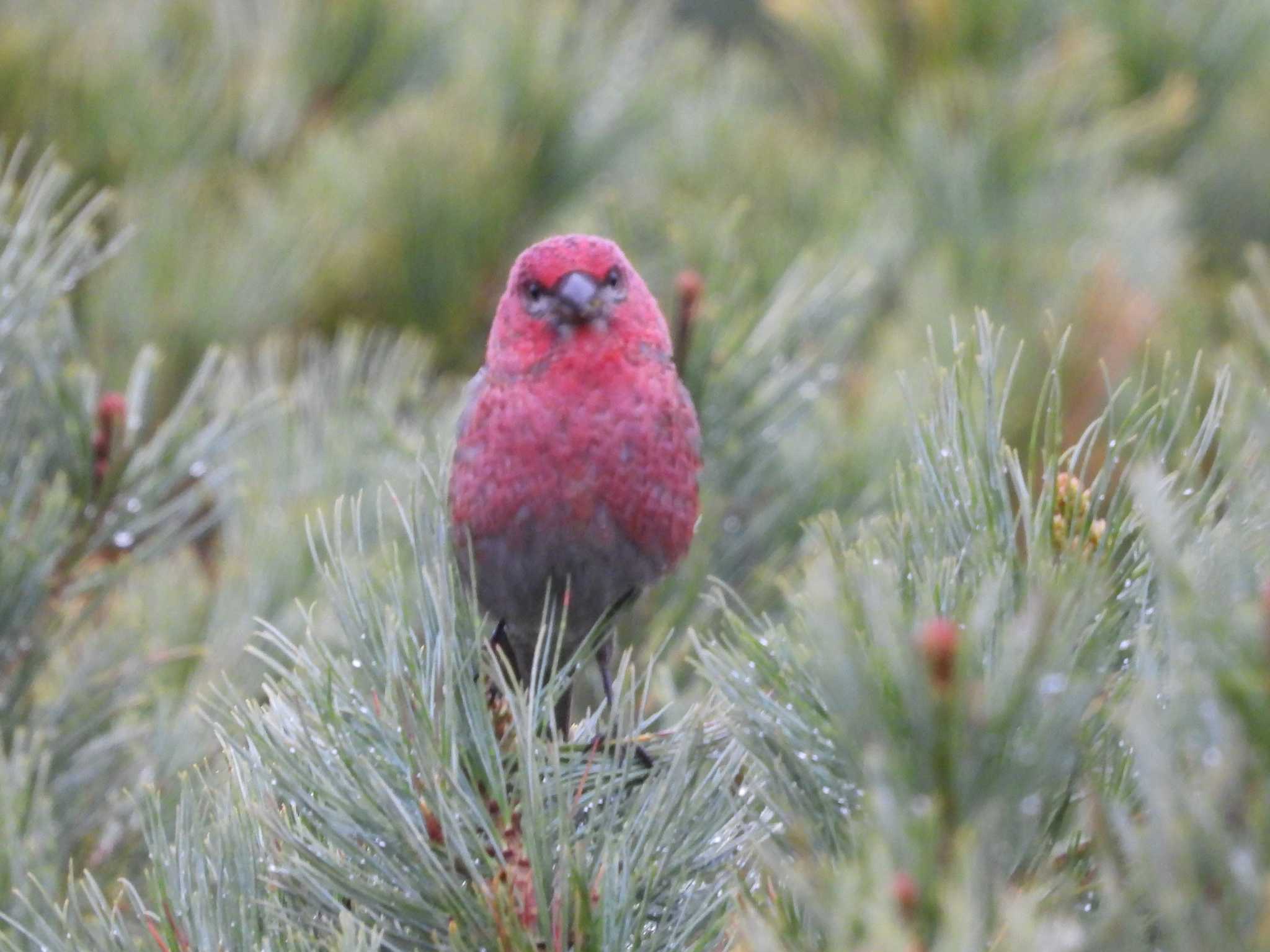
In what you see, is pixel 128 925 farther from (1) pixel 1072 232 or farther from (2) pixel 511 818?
(1) pixel 1072 232

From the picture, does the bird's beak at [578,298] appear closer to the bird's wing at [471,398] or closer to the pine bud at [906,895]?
the bird's wing at [471,398]

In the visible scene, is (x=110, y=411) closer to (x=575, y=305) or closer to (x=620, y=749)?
(x=575, y=305)

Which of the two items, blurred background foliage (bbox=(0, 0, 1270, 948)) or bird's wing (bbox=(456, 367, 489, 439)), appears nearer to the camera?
blurred background foliage (bbox=(0, 0, 1270, 948))

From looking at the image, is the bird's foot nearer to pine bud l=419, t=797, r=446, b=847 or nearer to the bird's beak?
pine bud l=419, t=797, r=446, b=847

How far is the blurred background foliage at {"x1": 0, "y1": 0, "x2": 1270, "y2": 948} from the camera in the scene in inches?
47.8

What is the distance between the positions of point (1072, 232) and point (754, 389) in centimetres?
97

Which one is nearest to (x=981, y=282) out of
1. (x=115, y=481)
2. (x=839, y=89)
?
(x=839, y=89)

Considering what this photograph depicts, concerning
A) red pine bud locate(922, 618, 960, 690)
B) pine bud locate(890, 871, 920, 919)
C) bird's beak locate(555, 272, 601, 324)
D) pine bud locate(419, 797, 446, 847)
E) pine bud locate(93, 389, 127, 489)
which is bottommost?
pine bud locate(419, 797, 446, 847)

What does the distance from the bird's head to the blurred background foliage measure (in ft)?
0.22

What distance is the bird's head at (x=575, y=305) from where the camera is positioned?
1.73m

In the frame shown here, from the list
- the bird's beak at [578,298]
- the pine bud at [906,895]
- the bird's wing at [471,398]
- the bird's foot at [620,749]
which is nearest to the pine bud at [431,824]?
the bird's foot at [620,749]

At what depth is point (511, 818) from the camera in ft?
3.13

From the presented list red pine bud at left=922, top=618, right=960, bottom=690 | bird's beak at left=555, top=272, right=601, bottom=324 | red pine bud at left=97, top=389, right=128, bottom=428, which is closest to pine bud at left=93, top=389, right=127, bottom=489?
red pine bud at left=97, top=389, right=128, bottom=428

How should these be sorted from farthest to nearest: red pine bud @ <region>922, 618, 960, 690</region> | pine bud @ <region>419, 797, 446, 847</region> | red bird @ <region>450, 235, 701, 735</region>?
red bird @ <region>450, 235, 701, 735</region>
pine bud @ <region>419, 797, 446, 847</region>
red pine bud @ <region>922, 618, 960, 690</region>
